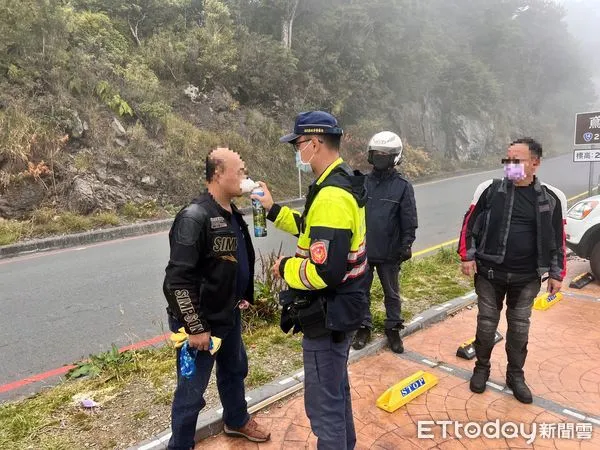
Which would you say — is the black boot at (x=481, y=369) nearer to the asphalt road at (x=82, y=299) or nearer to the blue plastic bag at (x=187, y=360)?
the blue plastic bag at (x=187, y=360)

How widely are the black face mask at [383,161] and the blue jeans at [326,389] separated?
1.85m

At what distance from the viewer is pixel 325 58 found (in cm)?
1928

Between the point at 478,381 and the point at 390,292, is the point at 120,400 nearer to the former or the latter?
the point at 390,292

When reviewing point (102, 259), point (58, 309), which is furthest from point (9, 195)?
point (58, 309)

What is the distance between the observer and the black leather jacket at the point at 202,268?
2.30m

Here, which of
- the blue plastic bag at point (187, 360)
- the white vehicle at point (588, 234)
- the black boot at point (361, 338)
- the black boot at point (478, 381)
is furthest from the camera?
the white vehicle at point (588, 234)

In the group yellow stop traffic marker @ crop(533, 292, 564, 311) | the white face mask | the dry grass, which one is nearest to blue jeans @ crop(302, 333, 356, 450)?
the white face mask

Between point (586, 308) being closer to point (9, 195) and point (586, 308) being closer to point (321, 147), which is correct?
point (321, 147)

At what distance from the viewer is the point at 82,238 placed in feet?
30.6

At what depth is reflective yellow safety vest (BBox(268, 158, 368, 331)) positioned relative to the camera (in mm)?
2129

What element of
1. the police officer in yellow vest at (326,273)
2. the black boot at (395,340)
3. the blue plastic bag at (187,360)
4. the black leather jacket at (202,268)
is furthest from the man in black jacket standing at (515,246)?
the blue plastic bag at (187,360)

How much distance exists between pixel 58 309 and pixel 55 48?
29.8 feet

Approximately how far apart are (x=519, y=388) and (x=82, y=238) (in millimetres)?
8565

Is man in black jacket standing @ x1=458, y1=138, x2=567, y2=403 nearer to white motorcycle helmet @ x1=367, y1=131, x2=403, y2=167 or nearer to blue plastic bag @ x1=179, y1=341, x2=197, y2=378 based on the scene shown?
white motorcycle helmet @ x1=367, y1=131, x2=403, y2=167
